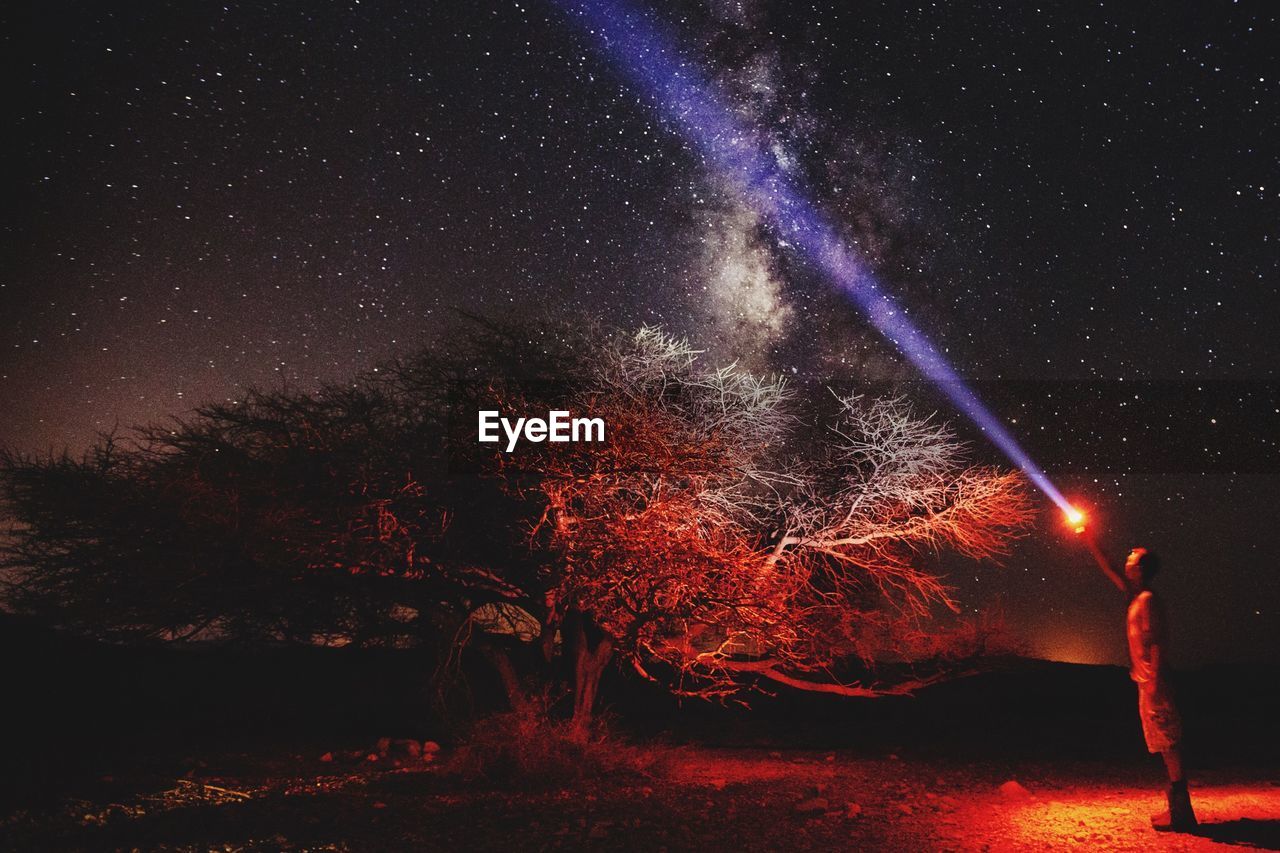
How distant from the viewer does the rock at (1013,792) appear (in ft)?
30.5

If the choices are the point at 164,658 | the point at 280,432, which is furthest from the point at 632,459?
the point at 164,658

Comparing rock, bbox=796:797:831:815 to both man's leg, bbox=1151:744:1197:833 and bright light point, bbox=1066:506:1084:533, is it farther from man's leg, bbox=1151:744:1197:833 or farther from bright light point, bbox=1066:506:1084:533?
bright light point, bbox=1066:506:1084:533

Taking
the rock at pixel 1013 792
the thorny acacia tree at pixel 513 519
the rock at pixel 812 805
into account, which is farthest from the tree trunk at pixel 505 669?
the rock at pixel 1013 792

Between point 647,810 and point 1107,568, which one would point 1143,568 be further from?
point 647,810

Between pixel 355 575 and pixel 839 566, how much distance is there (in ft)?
28.1

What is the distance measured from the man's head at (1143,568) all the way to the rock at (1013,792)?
352 centimetres

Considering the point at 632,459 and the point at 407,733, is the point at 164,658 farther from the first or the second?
the point at 632,459

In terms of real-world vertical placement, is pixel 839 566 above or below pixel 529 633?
above

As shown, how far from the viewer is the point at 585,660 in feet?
41.0

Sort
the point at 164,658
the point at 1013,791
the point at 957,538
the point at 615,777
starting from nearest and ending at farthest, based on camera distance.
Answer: the point at 1013,791 → the point at 615,777 → the point at 957,538 → the point at 164,658

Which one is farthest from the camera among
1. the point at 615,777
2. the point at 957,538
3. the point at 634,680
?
the point at 634,680

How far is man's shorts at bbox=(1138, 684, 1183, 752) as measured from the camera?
6.84 metres

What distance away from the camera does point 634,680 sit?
25.4m

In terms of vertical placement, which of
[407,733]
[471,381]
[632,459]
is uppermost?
[471,381]
